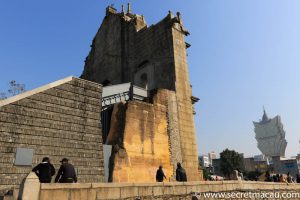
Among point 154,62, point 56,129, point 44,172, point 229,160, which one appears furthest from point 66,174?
point 229,160

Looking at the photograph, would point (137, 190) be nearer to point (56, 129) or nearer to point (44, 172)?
point (44, 172)

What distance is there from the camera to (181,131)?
65.3ft

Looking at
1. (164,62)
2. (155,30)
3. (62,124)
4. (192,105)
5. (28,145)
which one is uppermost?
(155,30)

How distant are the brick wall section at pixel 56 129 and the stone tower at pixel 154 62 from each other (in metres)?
6.29

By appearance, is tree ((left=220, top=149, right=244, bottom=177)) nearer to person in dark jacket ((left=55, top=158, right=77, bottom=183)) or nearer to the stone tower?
the stone tower

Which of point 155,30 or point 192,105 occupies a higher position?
point 155,30

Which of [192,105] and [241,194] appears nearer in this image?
[241,194]

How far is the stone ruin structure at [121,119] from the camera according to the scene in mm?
11953

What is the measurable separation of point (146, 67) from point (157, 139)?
855cm

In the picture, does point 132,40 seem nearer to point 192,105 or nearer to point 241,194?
point 192,105

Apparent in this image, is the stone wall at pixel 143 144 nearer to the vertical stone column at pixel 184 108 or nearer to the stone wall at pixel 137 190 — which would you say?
the vertical stone column at pixel 184 108

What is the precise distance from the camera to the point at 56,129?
42.3ft

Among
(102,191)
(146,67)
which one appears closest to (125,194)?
(102,191)

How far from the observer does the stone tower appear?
20.0 m
